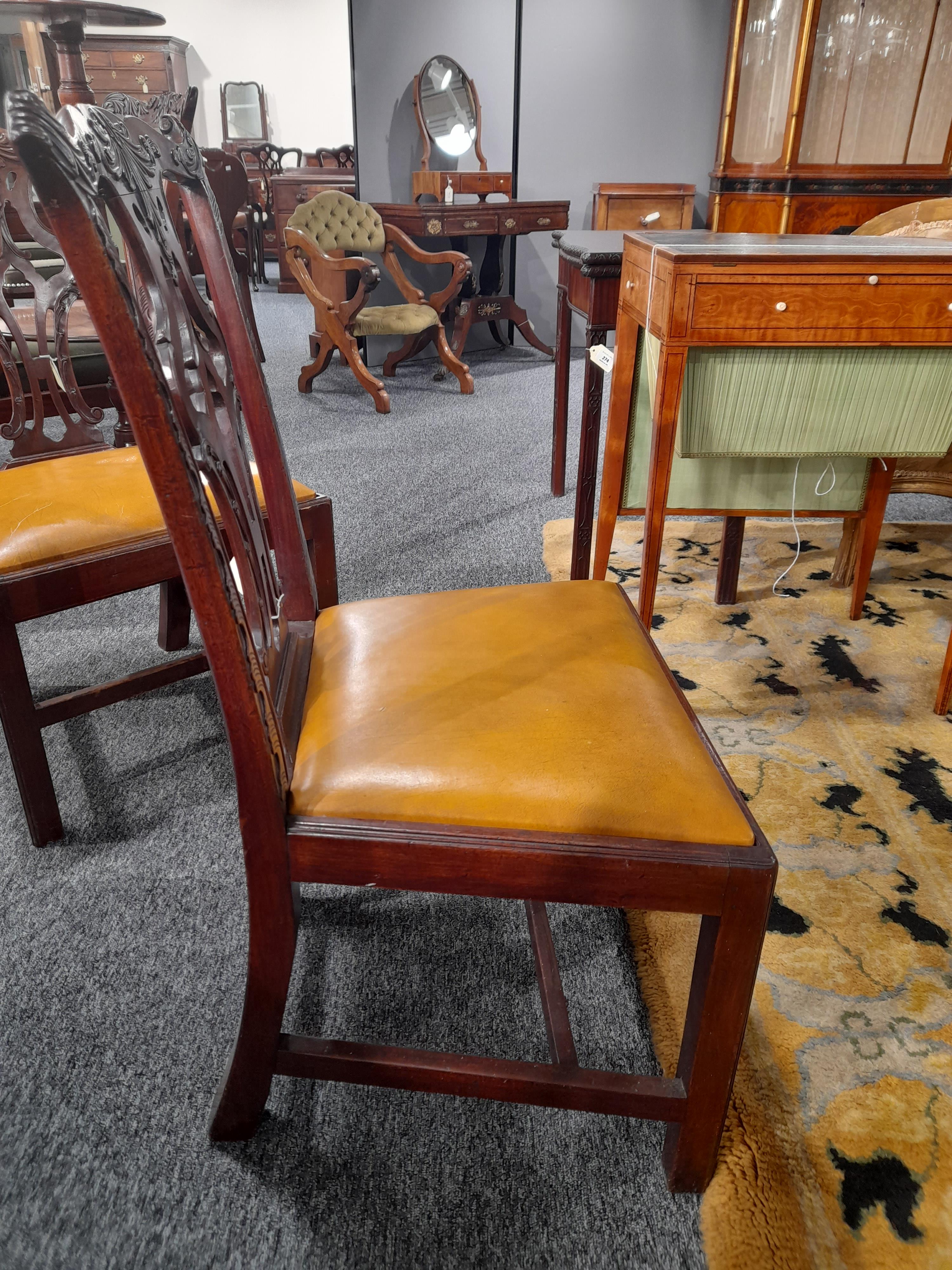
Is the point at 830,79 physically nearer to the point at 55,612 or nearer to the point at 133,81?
the point at 55,612

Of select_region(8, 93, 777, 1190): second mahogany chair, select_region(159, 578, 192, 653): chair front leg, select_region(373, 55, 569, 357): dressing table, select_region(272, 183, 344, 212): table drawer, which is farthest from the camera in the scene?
select_region(272, 183, 344, 212): table drawer

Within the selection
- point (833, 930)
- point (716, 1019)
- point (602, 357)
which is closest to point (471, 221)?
point (602, 357)

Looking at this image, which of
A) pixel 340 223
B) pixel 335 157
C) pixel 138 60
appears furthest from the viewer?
pixel 335 157

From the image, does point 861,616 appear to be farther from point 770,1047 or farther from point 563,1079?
point 563,1079

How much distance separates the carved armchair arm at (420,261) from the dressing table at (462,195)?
0.13 metres

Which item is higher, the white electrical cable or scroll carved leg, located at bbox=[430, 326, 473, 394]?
the white electrical cable

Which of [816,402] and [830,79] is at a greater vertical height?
[830,79]

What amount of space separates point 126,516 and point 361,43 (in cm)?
417

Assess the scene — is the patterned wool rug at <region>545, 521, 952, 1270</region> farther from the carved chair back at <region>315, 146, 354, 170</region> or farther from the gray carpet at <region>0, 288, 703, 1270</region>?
the carved chair back at <region>315, 146, 354, 170</region>

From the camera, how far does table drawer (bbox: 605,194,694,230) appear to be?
4.82 metres

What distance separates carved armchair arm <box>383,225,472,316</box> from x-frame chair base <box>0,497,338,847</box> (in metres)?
3.09

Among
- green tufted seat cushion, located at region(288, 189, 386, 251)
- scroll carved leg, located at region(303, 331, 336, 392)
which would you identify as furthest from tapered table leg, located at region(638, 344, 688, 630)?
green tufted seat cushion, located at region(288, 189, 386, 251)

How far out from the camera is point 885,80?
4.69 meters

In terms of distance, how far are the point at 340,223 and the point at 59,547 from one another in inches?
136
